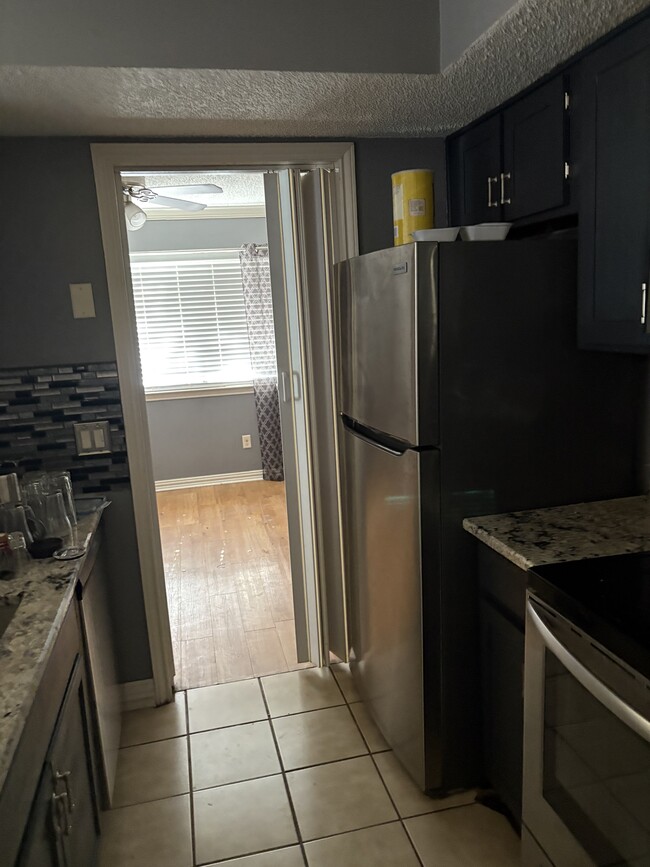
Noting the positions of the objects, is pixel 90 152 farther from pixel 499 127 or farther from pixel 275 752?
pixel 275 752

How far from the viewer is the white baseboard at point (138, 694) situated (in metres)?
2.50

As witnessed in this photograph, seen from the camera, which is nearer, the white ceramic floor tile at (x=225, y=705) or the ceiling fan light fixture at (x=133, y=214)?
the white ceramic floor tile at (x=225, y=705)

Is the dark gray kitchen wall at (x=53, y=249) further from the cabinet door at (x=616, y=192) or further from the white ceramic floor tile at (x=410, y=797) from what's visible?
the white ceramic floor tile at (x=410, y=797)

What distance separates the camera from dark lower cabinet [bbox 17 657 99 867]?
3.81 feet

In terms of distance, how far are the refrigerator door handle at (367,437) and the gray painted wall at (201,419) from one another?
3.31 m

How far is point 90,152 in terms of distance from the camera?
7.11ft

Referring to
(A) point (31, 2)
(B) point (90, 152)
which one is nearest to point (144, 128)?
(B) point (90, 152)


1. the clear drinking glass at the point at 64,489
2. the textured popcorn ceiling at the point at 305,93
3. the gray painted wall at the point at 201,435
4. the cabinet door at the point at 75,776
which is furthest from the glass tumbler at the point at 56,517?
the gray painted wall at the point at 201,435

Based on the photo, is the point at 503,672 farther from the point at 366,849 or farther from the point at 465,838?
the point at 366,849

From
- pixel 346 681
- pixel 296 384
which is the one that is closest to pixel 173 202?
pixel 296 384

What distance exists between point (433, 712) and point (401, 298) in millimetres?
1195

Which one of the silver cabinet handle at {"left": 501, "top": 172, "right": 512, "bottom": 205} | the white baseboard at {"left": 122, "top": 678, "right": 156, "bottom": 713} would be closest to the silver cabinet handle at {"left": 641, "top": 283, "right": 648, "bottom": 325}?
the silver cabinet handle at {"left": 501, "top": 172, "right": 512, "bottom": 205}

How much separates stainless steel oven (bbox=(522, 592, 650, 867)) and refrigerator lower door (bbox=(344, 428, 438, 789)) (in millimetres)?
416

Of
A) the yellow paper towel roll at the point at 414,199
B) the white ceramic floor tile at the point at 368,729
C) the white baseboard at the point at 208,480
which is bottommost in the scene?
the white ceramic floor tile at the point at 368,729
